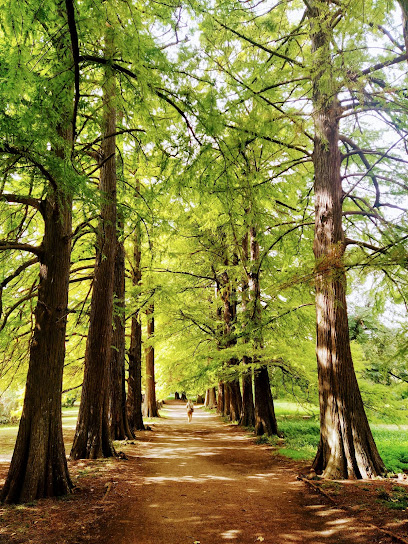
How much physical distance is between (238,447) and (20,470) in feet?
22.4

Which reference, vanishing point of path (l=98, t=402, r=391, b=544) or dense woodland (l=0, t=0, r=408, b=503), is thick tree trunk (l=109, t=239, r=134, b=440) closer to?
dense woodland (l=0, t=0, r=408, b=503)

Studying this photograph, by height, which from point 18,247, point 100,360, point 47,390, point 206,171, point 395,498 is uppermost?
point 206,171

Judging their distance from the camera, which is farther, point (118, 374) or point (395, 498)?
point (118, 374)

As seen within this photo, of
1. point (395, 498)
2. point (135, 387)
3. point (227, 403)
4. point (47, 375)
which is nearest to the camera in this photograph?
point (395, 498)

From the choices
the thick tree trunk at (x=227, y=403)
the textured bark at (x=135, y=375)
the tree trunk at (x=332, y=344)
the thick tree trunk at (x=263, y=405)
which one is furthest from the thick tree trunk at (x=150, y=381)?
the tree trunk at (x=332, y=344)

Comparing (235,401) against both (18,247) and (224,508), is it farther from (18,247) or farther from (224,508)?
(18,247)

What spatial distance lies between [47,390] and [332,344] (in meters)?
4.81

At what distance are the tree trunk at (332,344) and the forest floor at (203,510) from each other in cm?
50

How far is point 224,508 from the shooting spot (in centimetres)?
484

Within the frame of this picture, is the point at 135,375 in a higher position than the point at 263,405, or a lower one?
higher

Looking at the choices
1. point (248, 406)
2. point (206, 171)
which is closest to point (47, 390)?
point (206, 171)

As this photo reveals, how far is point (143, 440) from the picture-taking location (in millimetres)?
11680

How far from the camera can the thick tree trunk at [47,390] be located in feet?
16.4

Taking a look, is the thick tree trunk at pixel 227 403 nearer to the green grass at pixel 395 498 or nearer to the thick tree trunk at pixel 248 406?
the thick tree trunk at pixel 248 406
